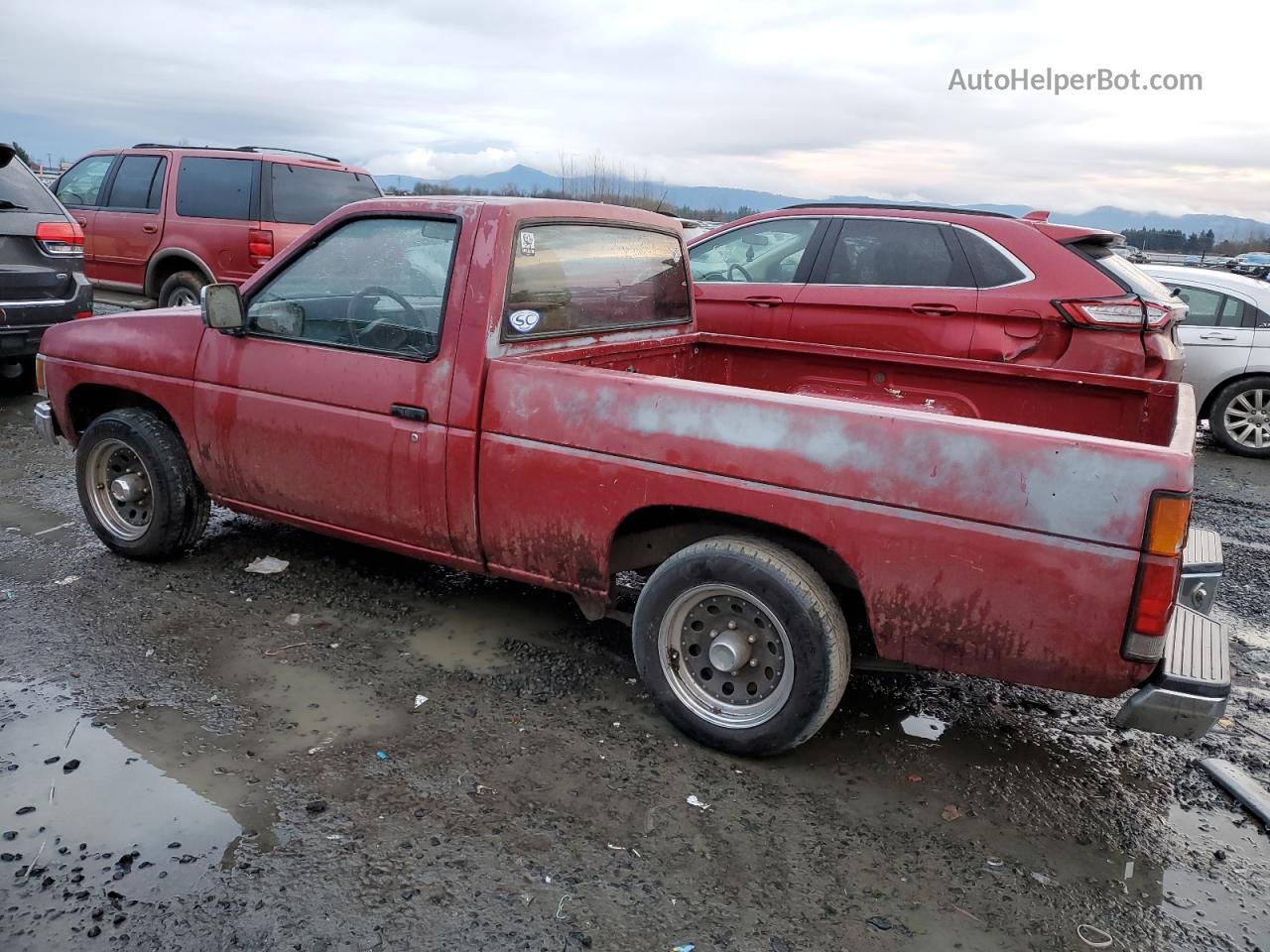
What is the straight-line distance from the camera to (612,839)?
276 cm

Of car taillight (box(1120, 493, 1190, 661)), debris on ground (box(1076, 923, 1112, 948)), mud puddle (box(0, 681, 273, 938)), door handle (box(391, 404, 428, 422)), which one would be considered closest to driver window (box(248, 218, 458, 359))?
door handle (box(391, 404, 428, 422))

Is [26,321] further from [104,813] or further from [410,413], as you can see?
[104,813]

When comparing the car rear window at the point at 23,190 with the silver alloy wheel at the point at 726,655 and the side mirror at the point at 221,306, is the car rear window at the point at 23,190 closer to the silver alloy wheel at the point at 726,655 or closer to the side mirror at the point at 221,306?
the side mirror at the point at 221,306

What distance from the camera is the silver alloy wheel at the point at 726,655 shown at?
3.11 metres

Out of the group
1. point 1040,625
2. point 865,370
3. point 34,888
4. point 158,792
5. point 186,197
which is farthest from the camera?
point 186,197

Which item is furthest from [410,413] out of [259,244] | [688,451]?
[259,244]

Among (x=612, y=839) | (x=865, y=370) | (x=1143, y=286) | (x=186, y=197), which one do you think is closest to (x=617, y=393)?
(x=612, y=839)

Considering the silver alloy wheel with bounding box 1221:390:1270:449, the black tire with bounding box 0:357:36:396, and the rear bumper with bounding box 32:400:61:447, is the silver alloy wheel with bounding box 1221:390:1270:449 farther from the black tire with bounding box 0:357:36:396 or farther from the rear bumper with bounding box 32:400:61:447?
the black tire with bounding box 0:357:36:396

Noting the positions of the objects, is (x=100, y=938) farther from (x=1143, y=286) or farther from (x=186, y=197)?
(x=186, y=197)

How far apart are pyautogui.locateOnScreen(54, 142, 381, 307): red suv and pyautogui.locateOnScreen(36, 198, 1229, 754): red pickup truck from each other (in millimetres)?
4926

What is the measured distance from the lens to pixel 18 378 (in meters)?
9.03

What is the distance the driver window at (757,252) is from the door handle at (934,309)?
956 mm

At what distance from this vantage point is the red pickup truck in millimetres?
2643

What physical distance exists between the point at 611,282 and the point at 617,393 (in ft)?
3.64
